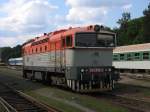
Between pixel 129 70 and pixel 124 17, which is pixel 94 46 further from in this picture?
pixel 124 17

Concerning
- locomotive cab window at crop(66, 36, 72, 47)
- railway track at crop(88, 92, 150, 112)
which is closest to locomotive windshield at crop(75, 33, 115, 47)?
locomotive cab window at crop(66, 36, 72, 47)

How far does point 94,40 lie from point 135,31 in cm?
9103

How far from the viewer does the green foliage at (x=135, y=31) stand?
95188 millimetres

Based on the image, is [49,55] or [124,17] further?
[124,17]

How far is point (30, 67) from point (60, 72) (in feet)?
35.2

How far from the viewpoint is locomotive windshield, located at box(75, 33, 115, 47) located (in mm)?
20562

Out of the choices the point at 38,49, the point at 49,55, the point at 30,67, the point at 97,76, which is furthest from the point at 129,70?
the point at 97,76

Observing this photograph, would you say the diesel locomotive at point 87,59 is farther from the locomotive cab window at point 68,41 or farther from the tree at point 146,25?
the tree at point 146,25

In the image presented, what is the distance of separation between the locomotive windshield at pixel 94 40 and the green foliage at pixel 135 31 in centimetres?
7340

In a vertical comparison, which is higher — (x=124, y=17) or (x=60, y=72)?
(x=124, y=17)

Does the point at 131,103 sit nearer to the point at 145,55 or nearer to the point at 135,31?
the point at 145,55

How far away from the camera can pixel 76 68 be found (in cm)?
2038

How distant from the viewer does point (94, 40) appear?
20.8 m

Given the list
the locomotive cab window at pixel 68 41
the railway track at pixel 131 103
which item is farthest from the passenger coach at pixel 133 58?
the railway track at pixel 131 103
